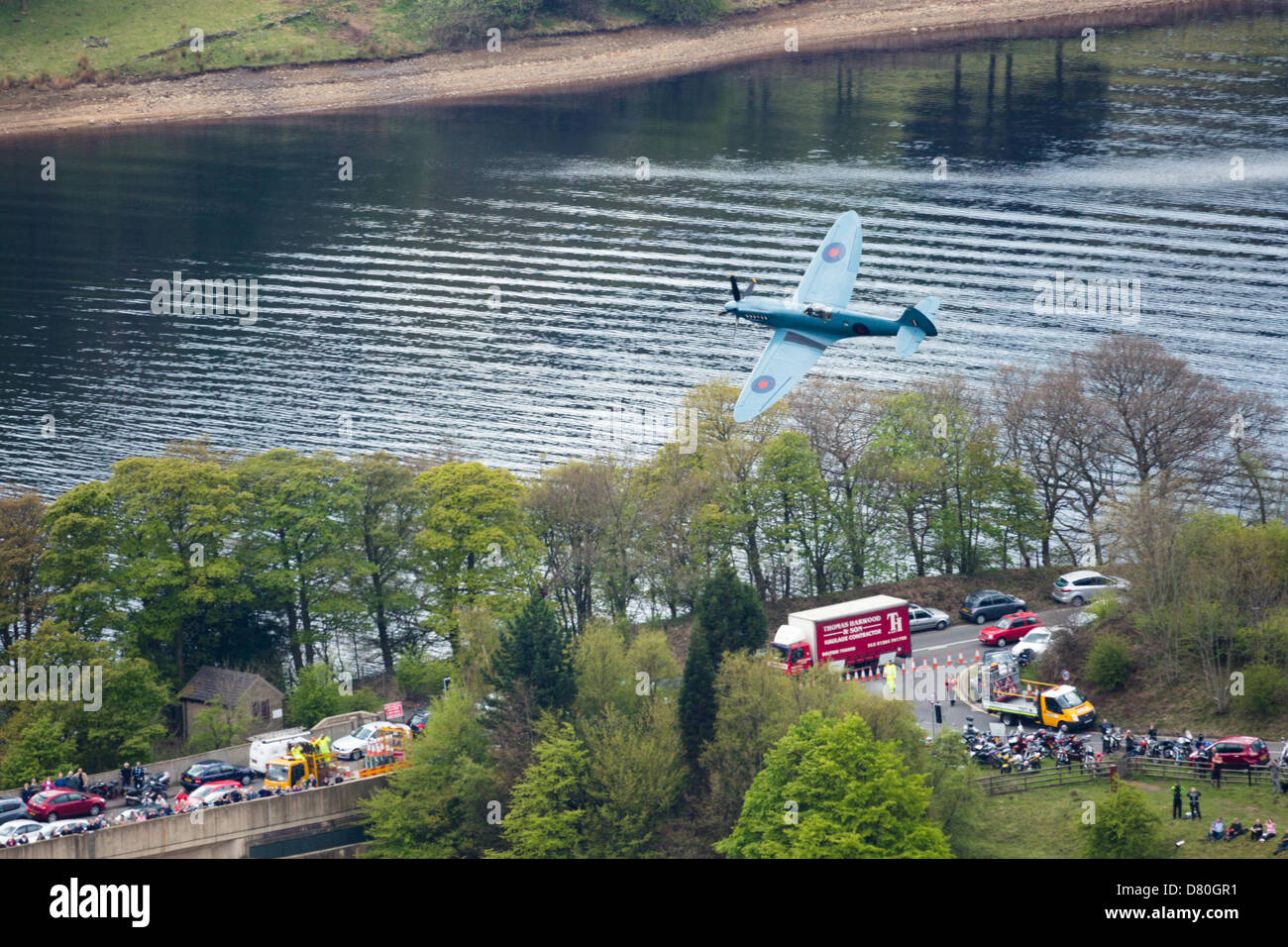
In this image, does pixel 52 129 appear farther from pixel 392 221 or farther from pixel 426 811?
pixel 426 811

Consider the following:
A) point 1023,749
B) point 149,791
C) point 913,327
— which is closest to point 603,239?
point 149,791

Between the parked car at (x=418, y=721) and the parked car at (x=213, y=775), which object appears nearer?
the parked car at (x=213, y=775)

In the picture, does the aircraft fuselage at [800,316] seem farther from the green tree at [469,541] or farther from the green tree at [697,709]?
the green tree at [469,541]

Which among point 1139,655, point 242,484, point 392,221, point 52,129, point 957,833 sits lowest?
point 957,833

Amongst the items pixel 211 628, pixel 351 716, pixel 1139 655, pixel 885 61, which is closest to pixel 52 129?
pixel 885 61

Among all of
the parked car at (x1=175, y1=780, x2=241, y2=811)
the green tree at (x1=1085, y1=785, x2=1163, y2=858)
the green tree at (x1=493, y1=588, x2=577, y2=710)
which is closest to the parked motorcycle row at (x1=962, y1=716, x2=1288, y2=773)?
the green tree at (x1=1085, y1=785, x2=1163, y2=858)

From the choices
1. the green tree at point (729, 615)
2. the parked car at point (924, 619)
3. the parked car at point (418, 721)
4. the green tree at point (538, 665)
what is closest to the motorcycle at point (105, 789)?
the parked car at point (418, 721)
